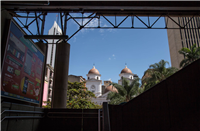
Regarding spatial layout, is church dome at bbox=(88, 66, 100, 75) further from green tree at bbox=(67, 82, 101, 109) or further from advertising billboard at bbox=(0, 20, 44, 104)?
advertising billboard at bbox=(0, 20, 44, 104)

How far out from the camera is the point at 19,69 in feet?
21.5

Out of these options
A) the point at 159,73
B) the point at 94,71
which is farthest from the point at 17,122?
the point at 94,71

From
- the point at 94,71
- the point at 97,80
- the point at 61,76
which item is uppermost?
the point at 94,71

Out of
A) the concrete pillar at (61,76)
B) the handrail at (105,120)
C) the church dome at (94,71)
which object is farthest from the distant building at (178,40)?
the handrail at (105,120)

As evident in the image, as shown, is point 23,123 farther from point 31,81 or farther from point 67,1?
point 67,1

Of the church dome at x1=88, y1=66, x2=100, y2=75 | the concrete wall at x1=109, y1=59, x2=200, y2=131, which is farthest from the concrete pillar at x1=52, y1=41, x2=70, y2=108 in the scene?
the church dome at x1=88, y1=66, x2=100, y2=75

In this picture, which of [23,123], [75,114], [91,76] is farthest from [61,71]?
[91,76]

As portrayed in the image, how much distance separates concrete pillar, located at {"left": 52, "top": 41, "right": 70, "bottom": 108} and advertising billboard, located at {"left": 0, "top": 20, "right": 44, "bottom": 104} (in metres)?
2.95

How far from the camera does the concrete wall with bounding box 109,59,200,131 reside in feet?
20.2

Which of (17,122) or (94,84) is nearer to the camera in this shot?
(17,122)

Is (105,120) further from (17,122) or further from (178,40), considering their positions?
(178,40)

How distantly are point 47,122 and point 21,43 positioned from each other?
332 cm

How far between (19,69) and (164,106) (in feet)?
17.5

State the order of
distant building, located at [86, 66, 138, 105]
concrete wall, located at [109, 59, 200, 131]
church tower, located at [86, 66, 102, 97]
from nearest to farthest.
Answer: concrete wall, located at [109, 59, 200, 131] < distant building, located at [86, 66, 138, 105] < church tower, located at [86, 66, 102, 97]
